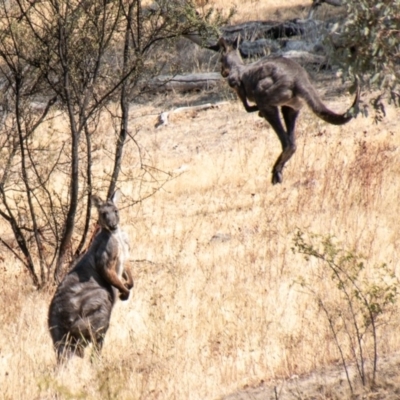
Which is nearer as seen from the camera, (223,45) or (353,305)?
(353,305)

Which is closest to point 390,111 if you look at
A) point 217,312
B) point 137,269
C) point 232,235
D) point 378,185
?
point 378,185

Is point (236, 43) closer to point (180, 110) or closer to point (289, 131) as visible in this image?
point (289, 131)

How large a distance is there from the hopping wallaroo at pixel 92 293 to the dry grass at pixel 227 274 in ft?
0.82

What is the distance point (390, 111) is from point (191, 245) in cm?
563

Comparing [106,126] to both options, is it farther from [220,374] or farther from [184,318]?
[220,374]

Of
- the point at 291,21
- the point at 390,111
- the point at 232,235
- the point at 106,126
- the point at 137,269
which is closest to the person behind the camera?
the point at 137,269

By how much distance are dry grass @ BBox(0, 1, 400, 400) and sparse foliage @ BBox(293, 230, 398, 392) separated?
0.13 m

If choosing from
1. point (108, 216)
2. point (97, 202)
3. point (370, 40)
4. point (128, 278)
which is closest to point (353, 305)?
point (128, 278)

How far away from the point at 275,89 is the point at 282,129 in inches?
19.8

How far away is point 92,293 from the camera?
7.93 m

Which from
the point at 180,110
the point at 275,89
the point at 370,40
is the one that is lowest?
the point at 180,110

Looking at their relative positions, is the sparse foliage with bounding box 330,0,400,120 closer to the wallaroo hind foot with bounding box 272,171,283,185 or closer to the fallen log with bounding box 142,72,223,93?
the wallaroo hind foot with bounding box 272,171,283,185

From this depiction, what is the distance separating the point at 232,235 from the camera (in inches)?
450

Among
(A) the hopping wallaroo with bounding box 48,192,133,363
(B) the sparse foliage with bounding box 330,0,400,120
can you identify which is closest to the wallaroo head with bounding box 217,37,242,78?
(A) the hopping wallaroo with bounding box 48,192,133,363
